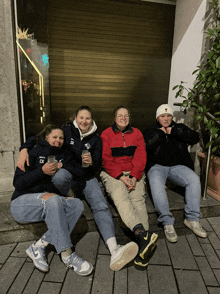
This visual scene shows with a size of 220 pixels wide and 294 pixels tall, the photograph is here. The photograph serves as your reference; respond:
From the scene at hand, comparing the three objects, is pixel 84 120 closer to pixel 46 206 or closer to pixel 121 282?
pixel 46 206

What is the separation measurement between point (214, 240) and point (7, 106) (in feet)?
11.5

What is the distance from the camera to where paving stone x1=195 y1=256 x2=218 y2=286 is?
210cm

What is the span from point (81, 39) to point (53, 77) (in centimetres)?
89

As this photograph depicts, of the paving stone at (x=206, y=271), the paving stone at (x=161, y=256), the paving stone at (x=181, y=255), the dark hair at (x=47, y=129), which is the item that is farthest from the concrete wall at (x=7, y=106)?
the paving stone at (x=206, y=271)

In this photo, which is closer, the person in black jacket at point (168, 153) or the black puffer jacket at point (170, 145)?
the person in black jacket at point (168, 153)

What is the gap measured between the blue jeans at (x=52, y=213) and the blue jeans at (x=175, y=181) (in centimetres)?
112

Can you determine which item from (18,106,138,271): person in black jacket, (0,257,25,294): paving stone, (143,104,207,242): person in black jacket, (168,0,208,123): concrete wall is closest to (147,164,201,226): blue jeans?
(143,104,207,242): person in black jacket

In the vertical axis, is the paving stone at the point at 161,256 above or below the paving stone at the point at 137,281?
above

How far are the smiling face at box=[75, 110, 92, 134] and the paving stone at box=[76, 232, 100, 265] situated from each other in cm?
144

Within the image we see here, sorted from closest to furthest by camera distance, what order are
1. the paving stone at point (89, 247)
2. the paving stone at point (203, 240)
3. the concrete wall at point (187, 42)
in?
the paving stone at point (89, 247) < the paving stone at point (203, 240) < the concrete wall at point (187, 42)

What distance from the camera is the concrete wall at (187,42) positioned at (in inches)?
144

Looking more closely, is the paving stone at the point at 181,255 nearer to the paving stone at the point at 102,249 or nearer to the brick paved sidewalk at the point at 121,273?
the brick paved sidewalk at the point at 121,273

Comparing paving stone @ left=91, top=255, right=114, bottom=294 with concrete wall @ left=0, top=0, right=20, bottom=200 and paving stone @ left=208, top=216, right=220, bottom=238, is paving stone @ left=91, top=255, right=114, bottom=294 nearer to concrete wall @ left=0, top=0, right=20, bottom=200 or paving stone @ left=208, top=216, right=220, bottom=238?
paving stone @ left=208, top=216, right=220, bottom=238

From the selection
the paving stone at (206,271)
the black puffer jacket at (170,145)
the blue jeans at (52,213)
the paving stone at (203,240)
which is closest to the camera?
the paving stone at (206,271)
